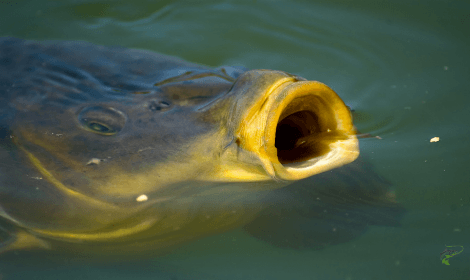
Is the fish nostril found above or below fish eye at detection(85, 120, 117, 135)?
above

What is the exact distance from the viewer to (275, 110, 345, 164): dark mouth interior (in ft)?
5.56

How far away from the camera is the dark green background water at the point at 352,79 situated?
170cm

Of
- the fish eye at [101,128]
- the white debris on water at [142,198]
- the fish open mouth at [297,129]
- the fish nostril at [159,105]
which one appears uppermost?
the fish nostril at [159,105]

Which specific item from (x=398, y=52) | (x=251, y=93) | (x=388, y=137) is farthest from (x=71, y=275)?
(x=398, y=52)

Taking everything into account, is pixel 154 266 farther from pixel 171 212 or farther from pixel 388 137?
pixel 388 137

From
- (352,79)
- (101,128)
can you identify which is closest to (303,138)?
(101,128)

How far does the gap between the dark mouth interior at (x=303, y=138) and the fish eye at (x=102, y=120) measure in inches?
24.5

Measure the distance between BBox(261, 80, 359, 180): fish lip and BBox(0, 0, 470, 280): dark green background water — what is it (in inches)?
14.2

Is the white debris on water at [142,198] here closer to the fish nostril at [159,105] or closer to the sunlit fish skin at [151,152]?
the sunlit fish skin at [151,152]

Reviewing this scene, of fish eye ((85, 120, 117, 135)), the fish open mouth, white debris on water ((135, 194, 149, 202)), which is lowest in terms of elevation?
white debris on water ((135, 194, 149, 202))

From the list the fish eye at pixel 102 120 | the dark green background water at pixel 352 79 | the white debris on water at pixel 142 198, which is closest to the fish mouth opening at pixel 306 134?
the dark green background water at pixel 352 79

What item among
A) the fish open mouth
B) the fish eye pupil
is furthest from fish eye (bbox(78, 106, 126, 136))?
the fish open mouth

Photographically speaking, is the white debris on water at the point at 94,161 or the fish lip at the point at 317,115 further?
the white debris on water at the point at 94,161

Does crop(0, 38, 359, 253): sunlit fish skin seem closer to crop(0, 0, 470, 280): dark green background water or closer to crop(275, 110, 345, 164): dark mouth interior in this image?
crop(275, 110, 345, 164): dark mouth interior
